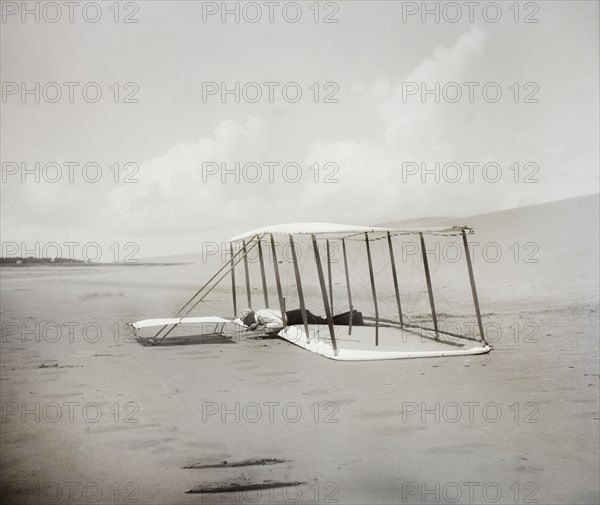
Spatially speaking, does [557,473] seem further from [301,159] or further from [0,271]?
[0,271]

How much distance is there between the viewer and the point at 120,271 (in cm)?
420

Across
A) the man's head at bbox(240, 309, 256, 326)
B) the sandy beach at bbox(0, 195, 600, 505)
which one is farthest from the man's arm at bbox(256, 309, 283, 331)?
the sandy beach at bbox(0, 195, 600, 505)

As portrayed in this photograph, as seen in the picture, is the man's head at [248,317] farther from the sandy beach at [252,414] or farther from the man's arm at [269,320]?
the sandy beach at [252,414]

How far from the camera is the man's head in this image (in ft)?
18.4

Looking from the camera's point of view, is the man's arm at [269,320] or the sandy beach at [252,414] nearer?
the sandy beach at [252,414]

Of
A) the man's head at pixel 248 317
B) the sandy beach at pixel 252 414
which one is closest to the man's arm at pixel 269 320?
the man's head at pixel 248 317

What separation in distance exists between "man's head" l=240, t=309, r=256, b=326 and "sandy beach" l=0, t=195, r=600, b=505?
21.2 inches

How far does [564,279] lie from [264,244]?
10.4ft

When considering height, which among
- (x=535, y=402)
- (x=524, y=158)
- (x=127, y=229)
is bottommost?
(x=535, y=402)

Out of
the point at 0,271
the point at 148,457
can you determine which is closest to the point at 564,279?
the point at 148,457

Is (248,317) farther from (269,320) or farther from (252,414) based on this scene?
(252,414)

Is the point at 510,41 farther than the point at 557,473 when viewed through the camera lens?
Yes

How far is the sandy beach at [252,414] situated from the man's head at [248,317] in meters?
0.54

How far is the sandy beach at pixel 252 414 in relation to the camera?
3.33 meters
